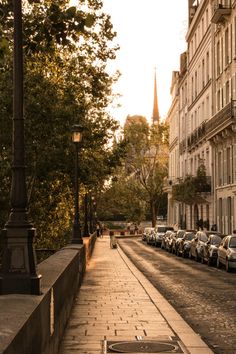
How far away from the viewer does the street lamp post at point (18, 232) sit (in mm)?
6957

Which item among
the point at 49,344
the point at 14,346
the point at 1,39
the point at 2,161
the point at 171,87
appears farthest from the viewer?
the point at 171,87

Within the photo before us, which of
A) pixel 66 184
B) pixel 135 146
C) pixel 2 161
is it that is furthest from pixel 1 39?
pixel 135 146

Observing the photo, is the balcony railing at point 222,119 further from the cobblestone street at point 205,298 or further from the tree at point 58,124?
the cobblestone street at point 205,298

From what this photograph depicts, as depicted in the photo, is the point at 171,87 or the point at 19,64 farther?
the point at 171,87

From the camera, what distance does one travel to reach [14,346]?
418cm

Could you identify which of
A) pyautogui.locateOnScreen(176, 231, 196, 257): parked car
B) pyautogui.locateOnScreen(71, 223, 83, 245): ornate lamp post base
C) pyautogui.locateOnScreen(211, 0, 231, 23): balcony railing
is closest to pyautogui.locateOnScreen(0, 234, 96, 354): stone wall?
pyautogui.locateOnScreen(71, 223, 83, 245): ornate lamp post base

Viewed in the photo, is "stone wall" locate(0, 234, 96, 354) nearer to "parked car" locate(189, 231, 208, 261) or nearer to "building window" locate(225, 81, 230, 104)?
"parked car" locate(189, 231, 208, 261)

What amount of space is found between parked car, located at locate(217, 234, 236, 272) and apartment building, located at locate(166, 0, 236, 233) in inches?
577

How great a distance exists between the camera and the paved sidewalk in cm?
869

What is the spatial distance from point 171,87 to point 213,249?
55.3m

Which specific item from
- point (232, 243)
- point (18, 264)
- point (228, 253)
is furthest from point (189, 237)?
point (18, 264)

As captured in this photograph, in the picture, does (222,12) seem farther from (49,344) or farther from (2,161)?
(49,344)

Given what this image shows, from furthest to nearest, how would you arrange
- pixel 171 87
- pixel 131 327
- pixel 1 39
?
pixel 171 87, pixel 131 327, pixel 1 39

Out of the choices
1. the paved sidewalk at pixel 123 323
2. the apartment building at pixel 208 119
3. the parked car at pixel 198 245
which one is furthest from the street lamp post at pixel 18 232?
the apartment building at pixel 208 119
